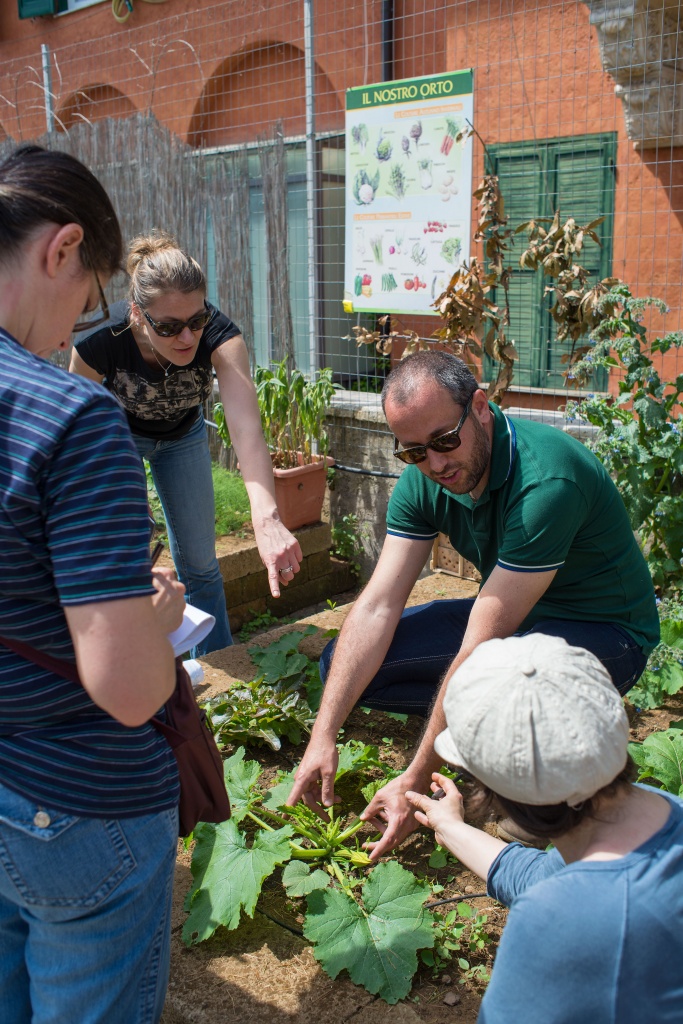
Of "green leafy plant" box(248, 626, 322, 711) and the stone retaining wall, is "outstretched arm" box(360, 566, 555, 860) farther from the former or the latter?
the stone retaining wall

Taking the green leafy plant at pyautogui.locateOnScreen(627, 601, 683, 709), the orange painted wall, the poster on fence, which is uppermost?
the orange painted wall

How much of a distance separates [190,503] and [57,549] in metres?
2.46

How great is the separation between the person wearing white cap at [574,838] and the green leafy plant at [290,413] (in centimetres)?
434

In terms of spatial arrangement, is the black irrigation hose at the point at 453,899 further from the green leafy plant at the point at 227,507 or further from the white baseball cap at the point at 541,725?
the green leafy plant at the point at 227,507

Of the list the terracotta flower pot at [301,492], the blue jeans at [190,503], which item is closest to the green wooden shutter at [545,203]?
the terracotta flower pot at [301,492]

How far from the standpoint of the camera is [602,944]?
1.15 m

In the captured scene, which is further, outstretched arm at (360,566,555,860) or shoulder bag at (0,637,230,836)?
outstretched arm at (360,566,555,860)

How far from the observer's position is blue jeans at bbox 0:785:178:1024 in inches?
48.4

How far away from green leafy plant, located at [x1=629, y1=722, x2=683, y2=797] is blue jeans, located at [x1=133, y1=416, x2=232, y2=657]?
1.77 meters

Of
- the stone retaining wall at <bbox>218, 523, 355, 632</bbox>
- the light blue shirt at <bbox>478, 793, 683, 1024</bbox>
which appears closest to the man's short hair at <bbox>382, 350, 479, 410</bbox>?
the light blue shirt at <bbox>478, 793, 683, 1024</bbox>

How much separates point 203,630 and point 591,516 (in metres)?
1.36

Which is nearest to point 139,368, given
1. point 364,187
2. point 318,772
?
point 318,772

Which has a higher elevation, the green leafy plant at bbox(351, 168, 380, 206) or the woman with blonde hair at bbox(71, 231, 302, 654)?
the green leafy plant at bbox(351, 168, 380, 206)

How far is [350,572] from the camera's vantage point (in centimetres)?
594
